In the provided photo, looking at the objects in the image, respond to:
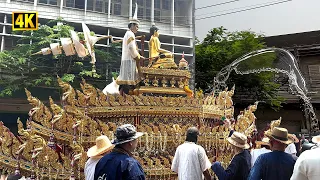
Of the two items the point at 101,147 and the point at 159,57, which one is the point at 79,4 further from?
the point at 101,147

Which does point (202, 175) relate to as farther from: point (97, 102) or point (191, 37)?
point (191, 37)

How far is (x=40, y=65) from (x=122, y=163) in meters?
18.7

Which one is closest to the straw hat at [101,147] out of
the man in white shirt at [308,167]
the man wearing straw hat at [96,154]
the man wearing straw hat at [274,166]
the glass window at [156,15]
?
the man wearing straw hat at [96,154]

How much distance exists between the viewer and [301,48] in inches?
899

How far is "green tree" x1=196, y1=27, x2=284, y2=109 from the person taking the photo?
20.8 m

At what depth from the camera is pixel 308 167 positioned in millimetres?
2568

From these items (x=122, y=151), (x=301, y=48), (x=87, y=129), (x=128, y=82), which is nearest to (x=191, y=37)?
(x=301, y=48)

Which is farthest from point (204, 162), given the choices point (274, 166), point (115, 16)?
point (115, 16)

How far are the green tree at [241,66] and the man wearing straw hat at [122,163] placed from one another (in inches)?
697

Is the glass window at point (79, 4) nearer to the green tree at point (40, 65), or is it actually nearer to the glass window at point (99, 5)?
the glass window at point (99, 5)

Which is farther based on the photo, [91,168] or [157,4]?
[157,4]

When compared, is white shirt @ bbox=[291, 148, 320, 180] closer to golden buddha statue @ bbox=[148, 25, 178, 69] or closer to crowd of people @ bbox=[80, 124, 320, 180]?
crowd of people @ bbox=[80, 124, 320, 180]

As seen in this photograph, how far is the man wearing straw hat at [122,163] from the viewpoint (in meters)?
2.73

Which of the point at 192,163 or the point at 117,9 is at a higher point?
the point at 117,9
